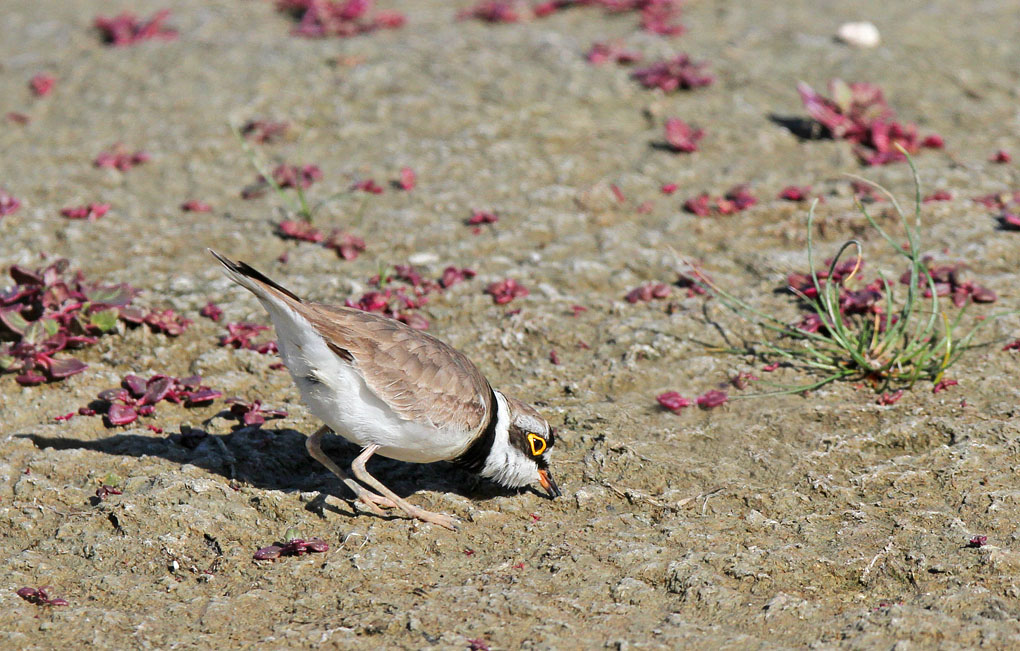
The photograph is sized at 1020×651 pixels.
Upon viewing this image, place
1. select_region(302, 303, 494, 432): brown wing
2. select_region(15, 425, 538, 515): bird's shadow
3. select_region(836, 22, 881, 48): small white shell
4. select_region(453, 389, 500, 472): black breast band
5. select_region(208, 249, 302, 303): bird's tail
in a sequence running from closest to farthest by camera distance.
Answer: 1. select_region(208, 249, 302, 303): bird's tail
2. select_region(302, 303, 494, 432): brown wing
3. select_region(453, 389, 500, 472): black breast band
4. select_region(15, 425, 538, 515): bird's shadow
5. select_region(836, 22, 881, 48): small white shell

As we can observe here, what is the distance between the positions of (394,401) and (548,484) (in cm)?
101

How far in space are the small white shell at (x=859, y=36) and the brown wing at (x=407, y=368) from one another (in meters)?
7.04

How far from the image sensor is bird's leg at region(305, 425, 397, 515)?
5.43m

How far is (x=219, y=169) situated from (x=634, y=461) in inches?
204

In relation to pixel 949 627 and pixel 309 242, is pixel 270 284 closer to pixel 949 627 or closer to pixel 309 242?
pixel 309 242

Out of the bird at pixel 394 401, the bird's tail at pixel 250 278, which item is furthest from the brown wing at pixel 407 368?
the bird's tail at pixel 250 278

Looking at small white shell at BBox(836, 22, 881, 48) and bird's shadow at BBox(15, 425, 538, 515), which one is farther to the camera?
small white shell at BBox(836, 22, 881, 48)

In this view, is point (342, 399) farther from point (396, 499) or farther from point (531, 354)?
point (531, 354)

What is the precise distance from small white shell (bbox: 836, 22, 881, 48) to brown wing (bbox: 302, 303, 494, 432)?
7.04 m

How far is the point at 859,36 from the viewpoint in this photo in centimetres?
1046

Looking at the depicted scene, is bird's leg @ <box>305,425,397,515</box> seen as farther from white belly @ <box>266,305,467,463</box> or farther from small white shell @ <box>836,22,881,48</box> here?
small white shell @ <box>836,22,881,48</box>

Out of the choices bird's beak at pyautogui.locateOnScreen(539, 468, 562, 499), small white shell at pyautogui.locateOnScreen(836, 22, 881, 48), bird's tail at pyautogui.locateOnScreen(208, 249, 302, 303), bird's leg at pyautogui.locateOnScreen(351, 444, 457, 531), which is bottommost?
bird's beak at pyautogui.locateOnScreen(539, 468, 562, 499)

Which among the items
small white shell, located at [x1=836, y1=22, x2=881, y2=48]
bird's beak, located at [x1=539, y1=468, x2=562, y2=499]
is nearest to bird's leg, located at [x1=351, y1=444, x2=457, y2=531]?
bird's beak, located at [x1=539, y1=468, x2=562, y2=499]

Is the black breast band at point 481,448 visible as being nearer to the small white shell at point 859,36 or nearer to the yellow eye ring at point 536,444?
the yellow eye ring at point 536,444
